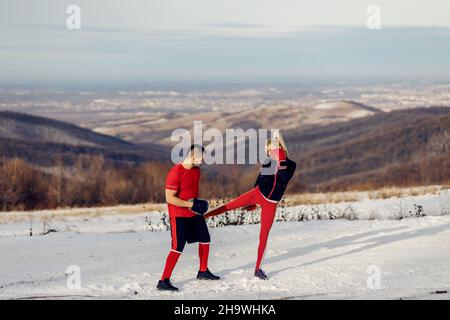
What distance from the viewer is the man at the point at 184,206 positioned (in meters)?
9.85

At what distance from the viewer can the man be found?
9852 mm

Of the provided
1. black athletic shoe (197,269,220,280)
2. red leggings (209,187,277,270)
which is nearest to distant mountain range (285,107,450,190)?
red leggings (209,187,277,270)

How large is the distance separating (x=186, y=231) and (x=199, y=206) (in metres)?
0.50

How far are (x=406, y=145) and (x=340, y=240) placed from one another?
329 feet

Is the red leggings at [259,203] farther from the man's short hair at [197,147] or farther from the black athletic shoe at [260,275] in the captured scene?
the man's short hair at [197,147]

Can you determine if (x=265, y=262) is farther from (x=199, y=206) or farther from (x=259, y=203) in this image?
(x=199, y=206)

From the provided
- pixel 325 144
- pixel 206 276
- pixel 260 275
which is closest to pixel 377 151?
pixel 325 144

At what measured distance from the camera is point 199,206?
388 inches

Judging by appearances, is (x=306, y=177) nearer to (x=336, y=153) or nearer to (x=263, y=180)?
(x=336, y=153)

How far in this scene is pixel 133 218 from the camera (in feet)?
74.7

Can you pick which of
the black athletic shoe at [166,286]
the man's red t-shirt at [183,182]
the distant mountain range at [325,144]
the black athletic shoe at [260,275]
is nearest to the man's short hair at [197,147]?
the man's red t-shirt at [183,182]

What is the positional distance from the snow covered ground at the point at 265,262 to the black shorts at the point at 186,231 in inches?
24.7

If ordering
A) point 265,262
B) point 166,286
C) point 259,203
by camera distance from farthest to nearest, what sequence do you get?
point 265,262
point 259,203
point 166,286

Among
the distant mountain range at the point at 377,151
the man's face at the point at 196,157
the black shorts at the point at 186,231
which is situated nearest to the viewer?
the man's face at the point at 196,157
